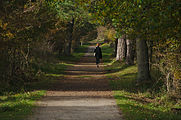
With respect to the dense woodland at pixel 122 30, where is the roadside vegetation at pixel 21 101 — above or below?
below

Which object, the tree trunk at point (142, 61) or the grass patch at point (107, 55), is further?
the grass patch at point (107, 55)

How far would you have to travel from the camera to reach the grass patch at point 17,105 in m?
9.54

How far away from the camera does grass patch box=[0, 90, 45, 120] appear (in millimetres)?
9539

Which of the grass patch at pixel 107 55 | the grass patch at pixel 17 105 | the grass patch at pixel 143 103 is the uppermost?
the grass patch at pixel 107 55

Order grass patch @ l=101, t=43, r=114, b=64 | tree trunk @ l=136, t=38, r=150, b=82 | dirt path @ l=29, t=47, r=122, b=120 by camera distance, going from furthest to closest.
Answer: grass patch @ l=101, t=43, r=114, b=64, tree trunk @ l=136, t=38, r=150, b=82, dirt path @ l=29, t=47, r=122, b=120

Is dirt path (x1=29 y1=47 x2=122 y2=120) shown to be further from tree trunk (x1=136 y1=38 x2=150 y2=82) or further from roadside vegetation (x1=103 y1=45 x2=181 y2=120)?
tree trunk (x1=136 y1=38 x2=150 y2=82)

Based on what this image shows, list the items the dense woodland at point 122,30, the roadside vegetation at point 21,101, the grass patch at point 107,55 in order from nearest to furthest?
the dense woodland at point 122,30, the roadside vegetation at point 21,101, the grass patch at point 107,55

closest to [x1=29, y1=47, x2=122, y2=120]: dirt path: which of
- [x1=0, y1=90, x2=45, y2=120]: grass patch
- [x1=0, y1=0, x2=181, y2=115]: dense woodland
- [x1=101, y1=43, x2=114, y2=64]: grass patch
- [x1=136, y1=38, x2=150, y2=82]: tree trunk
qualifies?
[x1=0, y1=90, x2=45, y2=120]: grass patch


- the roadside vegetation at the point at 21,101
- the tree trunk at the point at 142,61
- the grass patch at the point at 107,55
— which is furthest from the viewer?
the grass patch at the point at 107,55

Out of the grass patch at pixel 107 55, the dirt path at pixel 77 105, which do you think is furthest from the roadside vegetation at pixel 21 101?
the grass patch at pixel 107 55

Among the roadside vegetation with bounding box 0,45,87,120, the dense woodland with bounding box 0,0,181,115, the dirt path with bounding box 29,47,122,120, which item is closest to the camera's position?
the dense woodland with bounding box 0,0,181,115

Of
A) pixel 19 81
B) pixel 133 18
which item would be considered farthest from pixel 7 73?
pixel 133 18

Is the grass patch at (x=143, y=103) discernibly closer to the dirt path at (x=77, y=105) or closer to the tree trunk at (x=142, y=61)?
the dirt path at (x=77, y=105)

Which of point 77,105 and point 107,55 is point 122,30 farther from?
point 107,55
